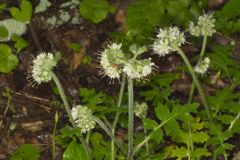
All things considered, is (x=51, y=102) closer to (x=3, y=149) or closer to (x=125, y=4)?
(x=3, y=149)

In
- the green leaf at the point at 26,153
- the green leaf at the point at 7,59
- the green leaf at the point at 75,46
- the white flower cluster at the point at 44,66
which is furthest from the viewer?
the green leaf at the point at 75,46

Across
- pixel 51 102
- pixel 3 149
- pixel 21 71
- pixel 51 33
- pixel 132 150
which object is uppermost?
pixel 51 33

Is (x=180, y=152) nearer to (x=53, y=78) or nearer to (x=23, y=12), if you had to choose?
(x=53, y=78)

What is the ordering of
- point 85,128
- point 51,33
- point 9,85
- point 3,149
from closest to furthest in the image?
point 85,128 < point 3,149 < point 9,85 < point 51,33

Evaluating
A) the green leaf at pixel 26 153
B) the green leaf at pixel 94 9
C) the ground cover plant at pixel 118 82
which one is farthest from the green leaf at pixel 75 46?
the green leaf at pixel 26 153

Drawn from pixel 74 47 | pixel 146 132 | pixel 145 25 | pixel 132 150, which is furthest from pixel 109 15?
pixel 132 150

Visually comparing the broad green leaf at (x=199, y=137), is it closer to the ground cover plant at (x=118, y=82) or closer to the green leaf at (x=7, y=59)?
the ground cover plant at (x=118, y=82)

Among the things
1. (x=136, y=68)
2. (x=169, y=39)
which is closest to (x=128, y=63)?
(x=136, y=68)
